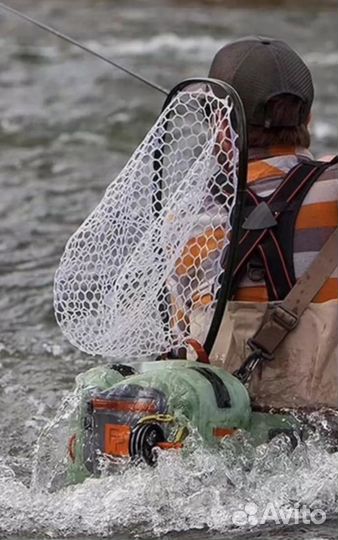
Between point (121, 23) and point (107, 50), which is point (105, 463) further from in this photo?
point (121, 23)

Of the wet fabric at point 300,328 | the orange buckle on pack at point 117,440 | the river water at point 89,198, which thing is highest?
the wet fabric at point 300,328

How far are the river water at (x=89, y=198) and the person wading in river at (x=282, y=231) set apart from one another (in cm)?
25

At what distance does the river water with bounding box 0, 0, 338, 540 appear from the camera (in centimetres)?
431

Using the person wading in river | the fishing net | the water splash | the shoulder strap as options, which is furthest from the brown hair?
the water splash

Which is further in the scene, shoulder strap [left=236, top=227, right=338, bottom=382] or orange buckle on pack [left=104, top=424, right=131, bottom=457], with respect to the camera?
shoulder strap [left=236, top=227, right=338, bottom=382]

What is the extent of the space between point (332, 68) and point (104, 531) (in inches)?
457

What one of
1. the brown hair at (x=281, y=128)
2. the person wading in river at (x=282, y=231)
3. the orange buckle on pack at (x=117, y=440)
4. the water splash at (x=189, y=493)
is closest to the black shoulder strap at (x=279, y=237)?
the person wading in river at (x=282, y=231)

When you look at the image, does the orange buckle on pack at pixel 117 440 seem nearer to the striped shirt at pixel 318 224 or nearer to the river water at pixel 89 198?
the river water at pixel 89 198

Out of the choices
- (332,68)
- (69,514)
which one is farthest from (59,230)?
(332,68)

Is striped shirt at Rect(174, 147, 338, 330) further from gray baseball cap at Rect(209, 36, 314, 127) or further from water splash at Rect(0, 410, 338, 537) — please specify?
water splash at Rect(0, 410, 338, 537)

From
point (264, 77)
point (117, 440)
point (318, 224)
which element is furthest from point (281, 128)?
point (117, 440)

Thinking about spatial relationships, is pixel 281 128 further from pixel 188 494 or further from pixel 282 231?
pixel 188 494

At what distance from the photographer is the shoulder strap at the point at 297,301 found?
4406 mm

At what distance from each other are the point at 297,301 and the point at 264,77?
0.75 meters
